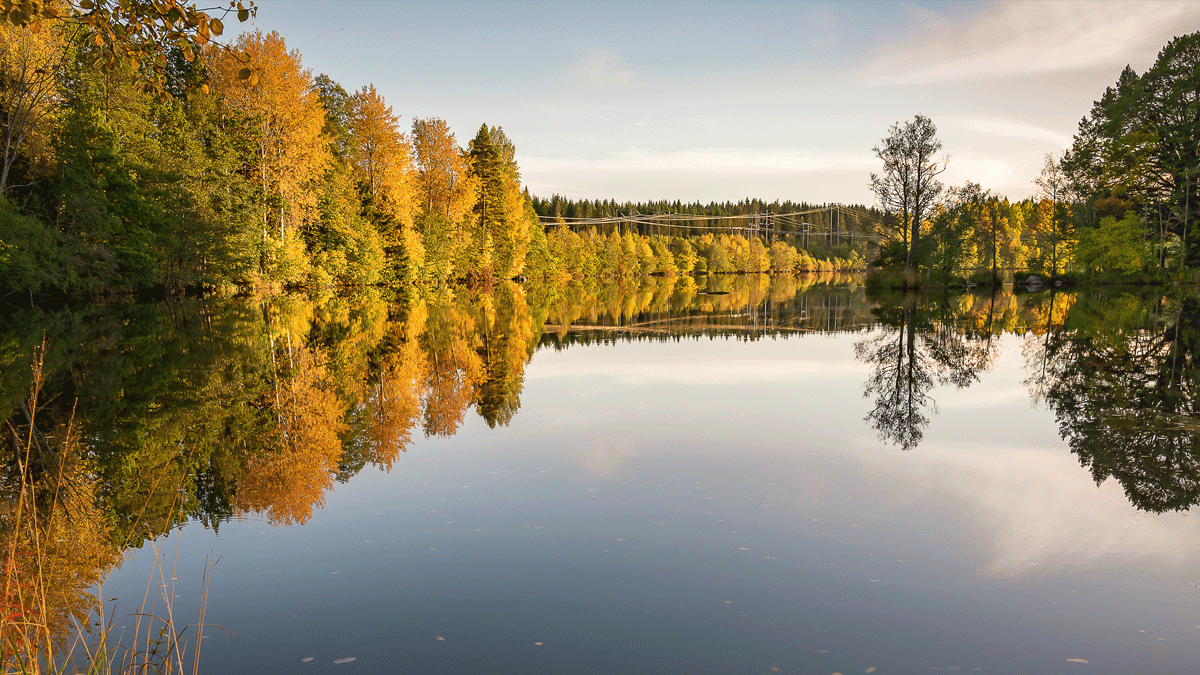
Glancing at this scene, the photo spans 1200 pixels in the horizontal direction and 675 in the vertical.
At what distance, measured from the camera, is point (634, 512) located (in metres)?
6.07

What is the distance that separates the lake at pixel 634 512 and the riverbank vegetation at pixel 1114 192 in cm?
2931

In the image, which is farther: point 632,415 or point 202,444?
point 632,415

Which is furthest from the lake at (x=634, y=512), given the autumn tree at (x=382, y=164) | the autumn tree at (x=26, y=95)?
the autumn tree at (x=382, y=164)

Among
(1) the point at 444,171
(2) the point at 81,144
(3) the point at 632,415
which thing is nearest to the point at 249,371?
(3) the point at 632,415

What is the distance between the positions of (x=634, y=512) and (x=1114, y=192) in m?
47.1

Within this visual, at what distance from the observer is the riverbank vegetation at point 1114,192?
37.7 m

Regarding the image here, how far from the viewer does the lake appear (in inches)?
157

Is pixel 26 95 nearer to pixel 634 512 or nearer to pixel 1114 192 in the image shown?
pixel 634 512

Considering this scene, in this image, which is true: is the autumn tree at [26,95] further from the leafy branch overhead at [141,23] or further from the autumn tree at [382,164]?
the leafy branch overhead at [141,23]

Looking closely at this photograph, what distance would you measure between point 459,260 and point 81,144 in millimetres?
28091

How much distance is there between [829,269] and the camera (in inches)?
5999

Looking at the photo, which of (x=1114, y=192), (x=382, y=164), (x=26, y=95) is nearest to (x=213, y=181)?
(x=26, y=95)

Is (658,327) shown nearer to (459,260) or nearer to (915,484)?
(915,484)

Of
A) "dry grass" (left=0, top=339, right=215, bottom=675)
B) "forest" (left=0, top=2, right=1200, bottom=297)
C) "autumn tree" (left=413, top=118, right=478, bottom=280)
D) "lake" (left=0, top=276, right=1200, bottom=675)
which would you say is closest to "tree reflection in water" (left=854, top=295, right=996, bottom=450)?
"lake" (left=0, top=276, right=1200, bottom=675)
